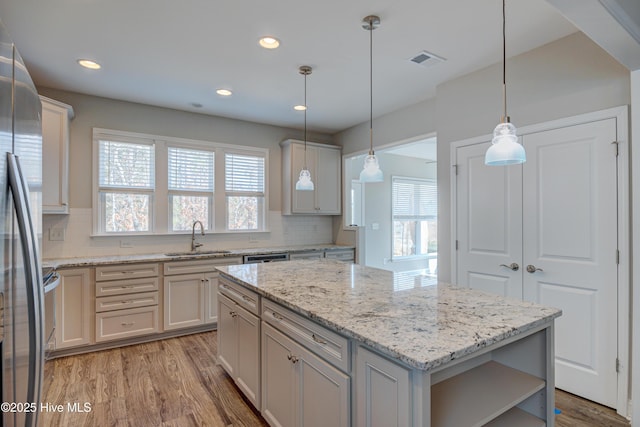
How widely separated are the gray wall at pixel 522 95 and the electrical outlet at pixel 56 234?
4062mm

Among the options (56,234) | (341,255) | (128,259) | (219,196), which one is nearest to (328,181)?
(341,255)

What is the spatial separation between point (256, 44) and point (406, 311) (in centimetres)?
231

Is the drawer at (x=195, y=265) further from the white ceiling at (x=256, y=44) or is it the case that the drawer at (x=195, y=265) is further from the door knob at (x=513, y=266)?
the door knob at (x=513, y=266)

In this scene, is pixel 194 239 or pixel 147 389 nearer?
pixel 147 389

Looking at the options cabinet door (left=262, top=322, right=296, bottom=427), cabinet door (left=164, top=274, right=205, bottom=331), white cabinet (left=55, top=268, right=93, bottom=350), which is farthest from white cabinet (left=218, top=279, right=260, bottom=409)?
white cabinet (left=55, top=268, right=93, bottom=350)

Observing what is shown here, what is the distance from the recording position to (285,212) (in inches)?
199

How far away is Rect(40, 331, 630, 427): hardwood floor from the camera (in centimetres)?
224

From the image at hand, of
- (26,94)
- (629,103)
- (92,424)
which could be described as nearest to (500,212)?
(629,103)

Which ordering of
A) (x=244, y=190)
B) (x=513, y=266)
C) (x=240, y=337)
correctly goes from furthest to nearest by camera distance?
(x=244, y=190) < (x=513, y=266) < (x=240, y=337)

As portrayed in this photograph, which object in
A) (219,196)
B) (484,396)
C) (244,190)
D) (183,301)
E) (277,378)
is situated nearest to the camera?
(484,396)

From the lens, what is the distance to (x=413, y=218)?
23.4 feet

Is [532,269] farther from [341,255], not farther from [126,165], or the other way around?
[126,165]

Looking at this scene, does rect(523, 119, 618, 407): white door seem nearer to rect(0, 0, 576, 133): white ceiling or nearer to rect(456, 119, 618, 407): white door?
rect(456, 119, 618, 407): white door

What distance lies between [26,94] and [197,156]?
339cm
